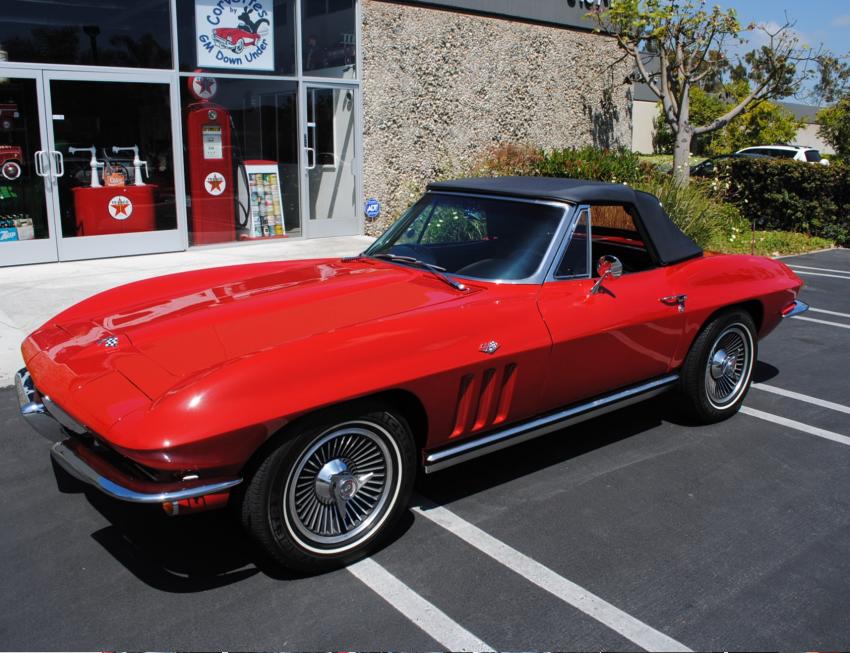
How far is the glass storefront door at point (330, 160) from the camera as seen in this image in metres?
11.6

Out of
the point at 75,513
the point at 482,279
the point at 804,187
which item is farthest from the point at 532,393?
the point at 804,187

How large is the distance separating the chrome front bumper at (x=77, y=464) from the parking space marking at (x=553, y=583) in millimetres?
1211

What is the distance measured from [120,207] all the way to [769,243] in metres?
10.2

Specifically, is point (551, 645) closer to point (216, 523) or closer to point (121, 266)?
point (216, 523)

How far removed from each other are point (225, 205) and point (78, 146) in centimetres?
206

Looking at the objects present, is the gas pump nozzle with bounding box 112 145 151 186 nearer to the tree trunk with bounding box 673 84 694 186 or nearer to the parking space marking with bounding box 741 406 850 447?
the parking space marking with bounding box 741 406 850 447

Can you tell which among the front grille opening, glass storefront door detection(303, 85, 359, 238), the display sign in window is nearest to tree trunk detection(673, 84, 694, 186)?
glass storefront door detection(303, 85, 359, 238)

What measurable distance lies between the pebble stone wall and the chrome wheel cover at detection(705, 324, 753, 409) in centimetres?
792

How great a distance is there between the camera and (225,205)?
1098 centimetres

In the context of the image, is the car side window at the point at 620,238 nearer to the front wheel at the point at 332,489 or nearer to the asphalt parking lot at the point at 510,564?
the asphalt parking lot at the point at 510,564

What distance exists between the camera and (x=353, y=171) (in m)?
12.2

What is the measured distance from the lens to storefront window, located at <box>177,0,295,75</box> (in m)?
10.3

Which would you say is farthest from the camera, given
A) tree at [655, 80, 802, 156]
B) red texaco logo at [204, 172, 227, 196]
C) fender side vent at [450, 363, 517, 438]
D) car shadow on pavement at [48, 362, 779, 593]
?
tree at [655, 80, 802, 156]

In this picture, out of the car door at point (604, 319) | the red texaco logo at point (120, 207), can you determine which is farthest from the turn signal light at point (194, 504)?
the red texaco logo at point (120, 207)
